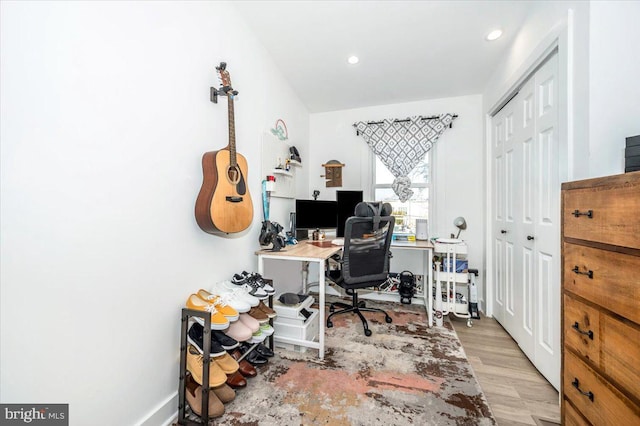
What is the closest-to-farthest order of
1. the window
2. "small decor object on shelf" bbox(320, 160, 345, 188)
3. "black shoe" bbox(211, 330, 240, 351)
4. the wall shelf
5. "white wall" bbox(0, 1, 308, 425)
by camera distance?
"white wall" bbox(0, 1, 308, 425) → "black shoe" bbox(211, 330, 240, 351) → the wall shelf → the window → "small decor object on shelf" bbox(320, 160, 345, 188)

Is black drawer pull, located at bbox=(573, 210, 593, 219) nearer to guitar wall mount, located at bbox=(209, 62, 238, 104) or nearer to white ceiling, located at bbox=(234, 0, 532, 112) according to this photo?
white ceiling, located at bbox=(234, 0, 532, 112)

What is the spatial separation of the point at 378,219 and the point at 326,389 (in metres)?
1.28

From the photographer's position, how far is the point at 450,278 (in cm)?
257

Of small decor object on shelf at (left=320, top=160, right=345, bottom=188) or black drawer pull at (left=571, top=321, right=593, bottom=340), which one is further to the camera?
small decor object on shelf at (left=320, top=160, right=345, bottom=188)

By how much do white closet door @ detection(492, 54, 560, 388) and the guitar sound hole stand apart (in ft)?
6.52

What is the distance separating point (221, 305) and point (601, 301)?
1.57 m

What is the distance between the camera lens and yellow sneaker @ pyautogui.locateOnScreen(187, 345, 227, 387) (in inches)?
49.5

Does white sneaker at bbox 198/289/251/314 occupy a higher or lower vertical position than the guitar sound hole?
lower

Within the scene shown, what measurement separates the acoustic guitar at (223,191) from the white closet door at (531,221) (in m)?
1.96

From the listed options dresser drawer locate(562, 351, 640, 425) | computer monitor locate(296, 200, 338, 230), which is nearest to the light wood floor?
dresser drawer locate(562, 351, 640, 425)

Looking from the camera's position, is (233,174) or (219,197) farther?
(233,174)

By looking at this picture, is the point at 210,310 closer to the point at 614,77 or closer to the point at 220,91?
the point at 220,91

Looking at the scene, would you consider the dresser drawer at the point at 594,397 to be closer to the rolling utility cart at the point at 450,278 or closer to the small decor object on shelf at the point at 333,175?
the rolling utility cart at the point at 450,278

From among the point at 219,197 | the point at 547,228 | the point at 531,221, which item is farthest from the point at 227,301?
the point at 531,221
